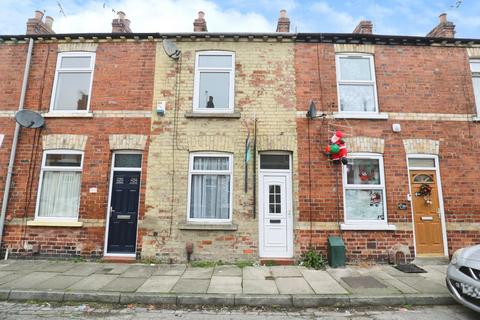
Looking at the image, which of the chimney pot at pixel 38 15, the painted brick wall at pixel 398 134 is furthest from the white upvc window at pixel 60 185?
the painted brick wall at pixel 398 134

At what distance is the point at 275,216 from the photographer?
7.39 m

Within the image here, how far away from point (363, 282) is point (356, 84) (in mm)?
5418

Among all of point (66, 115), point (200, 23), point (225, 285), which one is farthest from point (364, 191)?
point (66, 115)

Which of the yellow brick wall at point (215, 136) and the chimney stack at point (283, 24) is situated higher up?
the chimney stack at point (283, 24)

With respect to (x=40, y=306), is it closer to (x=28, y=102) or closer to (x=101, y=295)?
(x=101, y=295)

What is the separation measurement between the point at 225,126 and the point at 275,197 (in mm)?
2452

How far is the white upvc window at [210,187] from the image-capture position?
745cm

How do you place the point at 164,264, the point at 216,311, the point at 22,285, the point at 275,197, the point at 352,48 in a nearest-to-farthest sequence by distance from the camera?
1. the point at 216,311
2. the point at 22,285
3. the point at 164,264
4. the point at 275,197
5. the point at 352,48

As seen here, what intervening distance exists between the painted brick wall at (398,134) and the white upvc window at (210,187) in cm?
203

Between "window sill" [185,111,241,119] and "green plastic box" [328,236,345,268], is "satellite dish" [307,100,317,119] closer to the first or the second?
"window sill" [185,111,241,119]

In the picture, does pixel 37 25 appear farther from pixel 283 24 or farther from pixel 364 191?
pixel 364 191

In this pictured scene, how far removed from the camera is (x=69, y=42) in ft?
26.9

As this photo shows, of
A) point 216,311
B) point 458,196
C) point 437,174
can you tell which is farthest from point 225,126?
point 458,196

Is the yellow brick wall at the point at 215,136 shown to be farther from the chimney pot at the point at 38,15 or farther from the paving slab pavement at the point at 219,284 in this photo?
the chimney pot at the point at 38,15
